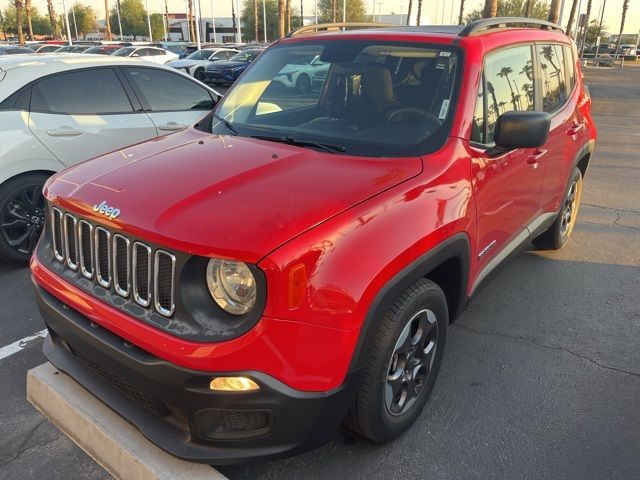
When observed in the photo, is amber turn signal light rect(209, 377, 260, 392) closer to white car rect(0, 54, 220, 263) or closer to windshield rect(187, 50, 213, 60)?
white car rect(0, 54, 220, 263)

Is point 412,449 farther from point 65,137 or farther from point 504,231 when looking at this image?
point 65,137

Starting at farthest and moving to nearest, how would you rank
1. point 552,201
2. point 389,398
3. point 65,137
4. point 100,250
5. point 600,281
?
1. point 65,137
2. point 600,281
3. point 552,201
4. point 389,398
5. point 100,250

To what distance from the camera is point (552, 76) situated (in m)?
4.11

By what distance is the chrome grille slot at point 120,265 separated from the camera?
2.16 m

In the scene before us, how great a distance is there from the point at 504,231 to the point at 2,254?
3.97 m

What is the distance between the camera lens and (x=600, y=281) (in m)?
4.54

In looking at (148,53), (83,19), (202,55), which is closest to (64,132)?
(202,55)

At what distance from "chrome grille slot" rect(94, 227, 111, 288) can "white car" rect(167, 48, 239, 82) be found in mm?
22267

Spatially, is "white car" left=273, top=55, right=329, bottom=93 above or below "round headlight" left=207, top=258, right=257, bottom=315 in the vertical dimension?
above

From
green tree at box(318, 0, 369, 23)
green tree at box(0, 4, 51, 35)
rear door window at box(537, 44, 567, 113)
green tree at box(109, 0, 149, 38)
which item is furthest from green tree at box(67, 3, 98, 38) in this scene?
rear door window at box(537, 44, 567, 113)

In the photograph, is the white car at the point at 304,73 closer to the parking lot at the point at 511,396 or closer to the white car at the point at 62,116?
the white car at the point at 62,116

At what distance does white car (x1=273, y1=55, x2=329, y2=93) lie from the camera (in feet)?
11.6

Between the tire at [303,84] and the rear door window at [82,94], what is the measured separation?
240 centimetres

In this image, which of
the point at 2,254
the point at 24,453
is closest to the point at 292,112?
the point at 24,453
